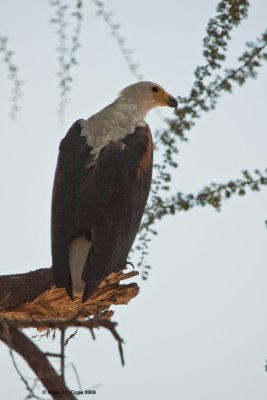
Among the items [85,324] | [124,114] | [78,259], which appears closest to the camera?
[85,324]

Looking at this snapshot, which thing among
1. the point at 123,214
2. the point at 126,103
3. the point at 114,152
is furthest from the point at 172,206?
the point at 126,103

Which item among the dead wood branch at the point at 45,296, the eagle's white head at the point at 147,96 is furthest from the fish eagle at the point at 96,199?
the eagle's white head at the point at 147,96

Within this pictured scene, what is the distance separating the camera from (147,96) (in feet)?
20.4

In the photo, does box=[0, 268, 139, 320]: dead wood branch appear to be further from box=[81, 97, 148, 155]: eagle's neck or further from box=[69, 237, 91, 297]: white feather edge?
box=[81, 97, 148, 155]: eagle's neck

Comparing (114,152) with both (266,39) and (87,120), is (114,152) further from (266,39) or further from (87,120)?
(266,39)

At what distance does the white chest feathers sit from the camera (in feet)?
15.8

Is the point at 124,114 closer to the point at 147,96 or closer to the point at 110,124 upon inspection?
the point at 110,124

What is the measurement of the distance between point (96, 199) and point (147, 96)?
2131 mm

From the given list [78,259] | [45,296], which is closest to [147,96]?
[78,259]

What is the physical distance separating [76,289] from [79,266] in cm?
15

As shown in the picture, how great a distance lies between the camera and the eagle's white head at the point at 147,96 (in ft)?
20.2

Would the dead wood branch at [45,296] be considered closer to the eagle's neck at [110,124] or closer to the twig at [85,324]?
the eagle's neck at [110,124]

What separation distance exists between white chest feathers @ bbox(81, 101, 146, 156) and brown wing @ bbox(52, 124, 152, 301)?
68 mm

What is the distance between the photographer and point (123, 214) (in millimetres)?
4410
